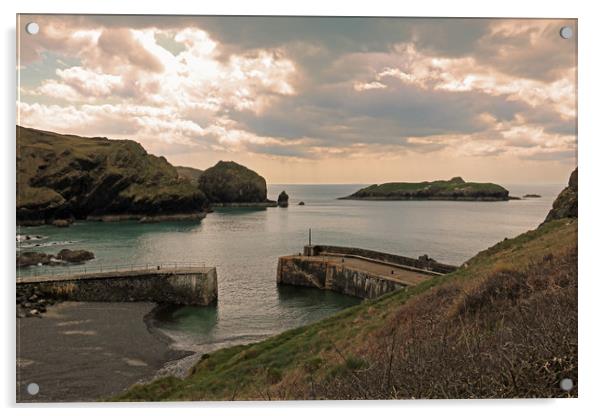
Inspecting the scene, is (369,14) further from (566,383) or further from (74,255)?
(74,255)

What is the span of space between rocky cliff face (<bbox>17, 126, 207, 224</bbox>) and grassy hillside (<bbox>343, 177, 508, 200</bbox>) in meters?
7.17

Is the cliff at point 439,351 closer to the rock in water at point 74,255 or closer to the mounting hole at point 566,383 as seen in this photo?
the mounting hole at point 566,383

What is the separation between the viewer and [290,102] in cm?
1105

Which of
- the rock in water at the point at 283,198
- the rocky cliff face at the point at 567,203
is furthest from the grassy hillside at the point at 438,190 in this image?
the rock in water at the point at 283,198

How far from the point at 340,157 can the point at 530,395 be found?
8.14 m

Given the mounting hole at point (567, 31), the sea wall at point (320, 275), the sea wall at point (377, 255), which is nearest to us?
the mounting hole at point (567, 31)

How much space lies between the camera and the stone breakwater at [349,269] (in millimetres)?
21672

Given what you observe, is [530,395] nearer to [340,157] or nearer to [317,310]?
[340,157]

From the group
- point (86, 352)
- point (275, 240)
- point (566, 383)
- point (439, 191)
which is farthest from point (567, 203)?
point (275, 240)

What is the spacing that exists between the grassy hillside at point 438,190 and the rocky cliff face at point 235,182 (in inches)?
129

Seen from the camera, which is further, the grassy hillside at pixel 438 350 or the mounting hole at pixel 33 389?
the mounting hole at pixel 33 389

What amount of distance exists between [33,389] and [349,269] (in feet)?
55.5

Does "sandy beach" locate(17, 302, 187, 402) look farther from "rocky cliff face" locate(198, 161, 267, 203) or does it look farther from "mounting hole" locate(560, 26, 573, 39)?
"mounting hole" locate(560, 26, 573, 39)
